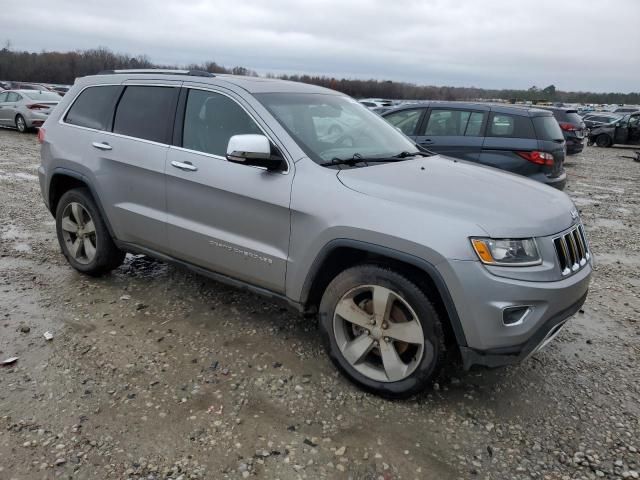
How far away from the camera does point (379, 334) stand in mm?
3020

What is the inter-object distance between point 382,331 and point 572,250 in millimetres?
1207

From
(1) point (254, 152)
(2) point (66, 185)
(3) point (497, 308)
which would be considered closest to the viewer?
(3) point (497, 308)

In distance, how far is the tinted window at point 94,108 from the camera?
436cm

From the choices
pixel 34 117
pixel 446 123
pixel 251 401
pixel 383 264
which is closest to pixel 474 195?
pixel 383 264

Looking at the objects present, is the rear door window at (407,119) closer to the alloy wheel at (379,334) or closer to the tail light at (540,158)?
the tail light at (540,158)

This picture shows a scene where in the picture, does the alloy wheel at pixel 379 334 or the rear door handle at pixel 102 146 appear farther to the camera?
the rear door handle at pixel 102 146

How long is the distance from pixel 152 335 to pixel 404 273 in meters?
1.97

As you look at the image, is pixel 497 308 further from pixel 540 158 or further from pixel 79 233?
pixel 540 158

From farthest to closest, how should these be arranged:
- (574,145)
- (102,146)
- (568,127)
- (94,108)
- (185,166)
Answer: (574,145), (568,127), (94,108), (102,146), (185,166)

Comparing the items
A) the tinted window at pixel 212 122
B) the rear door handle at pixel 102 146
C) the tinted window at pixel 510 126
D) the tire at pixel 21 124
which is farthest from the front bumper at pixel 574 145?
the tire at pixel 21 124

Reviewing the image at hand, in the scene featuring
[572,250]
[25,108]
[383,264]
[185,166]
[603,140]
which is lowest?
[603,140]

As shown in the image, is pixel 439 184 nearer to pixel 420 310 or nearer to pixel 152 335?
pixel 420 310

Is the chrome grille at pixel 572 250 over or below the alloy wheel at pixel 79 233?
over

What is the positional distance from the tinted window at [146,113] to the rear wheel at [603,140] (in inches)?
919
